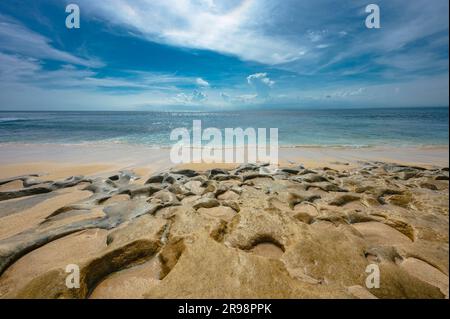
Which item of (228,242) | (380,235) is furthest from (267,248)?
(380,235)

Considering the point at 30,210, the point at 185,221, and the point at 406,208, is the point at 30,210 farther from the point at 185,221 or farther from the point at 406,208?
the point at 406,208

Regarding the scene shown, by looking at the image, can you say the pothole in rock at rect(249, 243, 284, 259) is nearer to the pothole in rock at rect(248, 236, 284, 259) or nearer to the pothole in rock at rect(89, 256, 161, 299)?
the pothole in rock at rect(248, 236, 284, 259)

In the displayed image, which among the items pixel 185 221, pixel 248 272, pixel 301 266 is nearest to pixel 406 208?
pixel 301 266

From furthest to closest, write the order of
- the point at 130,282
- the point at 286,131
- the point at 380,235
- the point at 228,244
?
the point at 286,131 → the point at 380,235 → the point at 228,244 → the point at 130,282

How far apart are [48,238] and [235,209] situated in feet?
10.9

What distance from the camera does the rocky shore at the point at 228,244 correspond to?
7.17 ft

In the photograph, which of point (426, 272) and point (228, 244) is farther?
point (228, 244)

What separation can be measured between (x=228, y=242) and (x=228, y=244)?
0.14 ft

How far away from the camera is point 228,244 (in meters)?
3.00

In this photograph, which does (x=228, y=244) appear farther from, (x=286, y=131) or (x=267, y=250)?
(x=286, y=131)

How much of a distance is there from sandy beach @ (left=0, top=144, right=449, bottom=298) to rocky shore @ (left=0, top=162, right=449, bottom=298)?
0.04 feet

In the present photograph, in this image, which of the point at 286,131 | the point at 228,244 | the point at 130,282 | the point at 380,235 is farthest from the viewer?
the point at 286,131

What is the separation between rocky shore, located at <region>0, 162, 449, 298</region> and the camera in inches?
86.0
